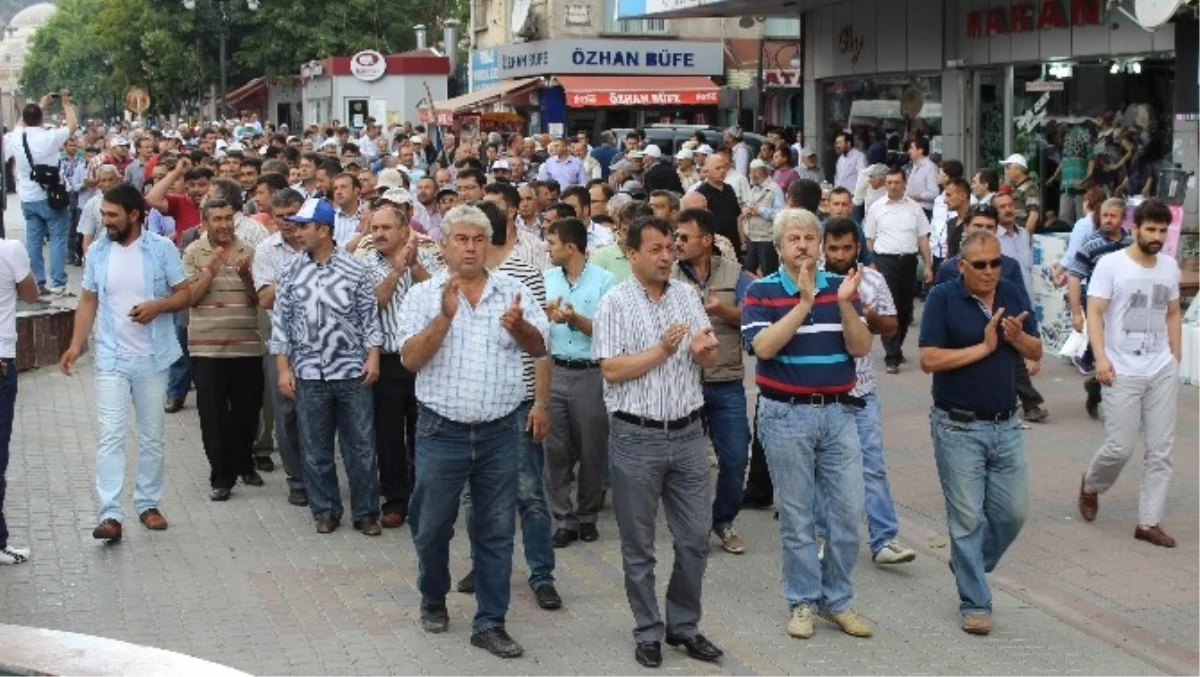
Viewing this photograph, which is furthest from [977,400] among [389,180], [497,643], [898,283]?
[898,283]

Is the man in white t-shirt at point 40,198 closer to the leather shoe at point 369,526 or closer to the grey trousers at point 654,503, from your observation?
the leather shoe at point 369,526

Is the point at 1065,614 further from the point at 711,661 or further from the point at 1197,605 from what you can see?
the point at 711,661

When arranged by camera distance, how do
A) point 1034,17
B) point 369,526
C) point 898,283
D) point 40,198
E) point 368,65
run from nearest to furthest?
point 369,526, point 898,283, point 40,198, point 1034,17, point 368,65

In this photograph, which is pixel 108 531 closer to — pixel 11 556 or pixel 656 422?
pixel 11 556

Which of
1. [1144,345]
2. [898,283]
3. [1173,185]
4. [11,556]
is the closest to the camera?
[11,556]

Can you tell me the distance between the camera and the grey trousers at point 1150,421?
9484 millimetres

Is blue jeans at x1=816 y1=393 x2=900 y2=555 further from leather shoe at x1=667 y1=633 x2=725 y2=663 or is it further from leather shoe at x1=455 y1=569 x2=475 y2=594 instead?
leather shoe at x1=455 y1=569 x2=475 y2=594

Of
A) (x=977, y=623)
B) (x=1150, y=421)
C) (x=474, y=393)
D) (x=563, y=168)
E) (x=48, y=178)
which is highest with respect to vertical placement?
Answer: (x=563, y=168)

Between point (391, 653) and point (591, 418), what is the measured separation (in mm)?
2162

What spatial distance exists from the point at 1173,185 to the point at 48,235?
484 inches

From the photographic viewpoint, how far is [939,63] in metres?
24.0

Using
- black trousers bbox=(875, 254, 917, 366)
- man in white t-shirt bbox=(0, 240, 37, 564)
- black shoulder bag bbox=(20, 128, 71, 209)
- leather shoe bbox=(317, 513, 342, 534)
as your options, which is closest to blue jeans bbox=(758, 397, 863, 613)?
leather shoe bbox=(317, 513, 342, 534)

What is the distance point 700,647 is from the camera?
7.61m

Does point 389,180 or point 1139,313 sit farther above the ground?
point 389,180
